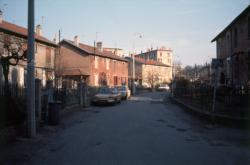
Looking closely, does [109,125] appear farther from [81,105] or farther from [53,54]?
[53,54]

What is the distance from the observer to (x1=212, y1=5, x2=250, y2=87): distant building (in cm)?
2109

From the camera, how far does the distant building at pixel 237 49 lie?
21094mm

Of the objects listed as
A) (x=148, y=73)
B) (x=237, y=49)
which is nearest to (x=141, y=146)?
(x=237, y=49)

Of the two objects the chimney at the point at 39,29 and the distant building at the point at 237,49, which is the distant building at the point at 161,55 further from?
the distant building at the point at 237,49

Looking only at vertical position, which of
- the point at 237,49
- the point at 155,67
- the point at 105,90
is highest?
the point at 155,67

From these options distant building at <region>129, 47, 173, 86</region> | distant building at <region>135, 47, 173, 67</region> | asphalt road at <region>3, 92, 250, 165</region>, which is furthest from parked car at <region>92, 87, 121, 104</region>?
distant building at <region>135, 47, 173, 67</region>

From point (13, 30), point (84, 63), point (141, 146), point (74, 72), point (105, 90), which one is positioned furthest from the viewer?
point (84, 63)

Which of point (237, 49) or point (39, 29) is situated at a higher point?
point (39, 29)

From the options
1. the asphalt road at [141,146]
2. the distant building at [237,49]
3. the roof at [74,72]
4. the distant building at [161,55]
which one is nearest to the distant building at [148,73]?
the roof at [74,72]

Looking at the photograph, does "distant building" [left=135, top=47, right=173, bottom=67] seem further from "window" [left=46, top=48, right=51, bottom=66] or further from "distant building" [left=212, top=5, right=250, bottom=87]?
"distant building" [left=212, top=5, right=250, bottom=87]

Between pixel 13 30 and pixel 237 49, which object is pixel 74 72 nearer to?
pixel 13 30

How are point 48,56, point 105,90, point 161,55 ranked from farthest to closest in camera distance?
point 161,55 < point 48,56 < point 105,90

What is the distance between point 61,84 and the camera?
17125 millimetres

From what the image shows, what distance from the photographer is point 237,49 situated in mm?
23875
